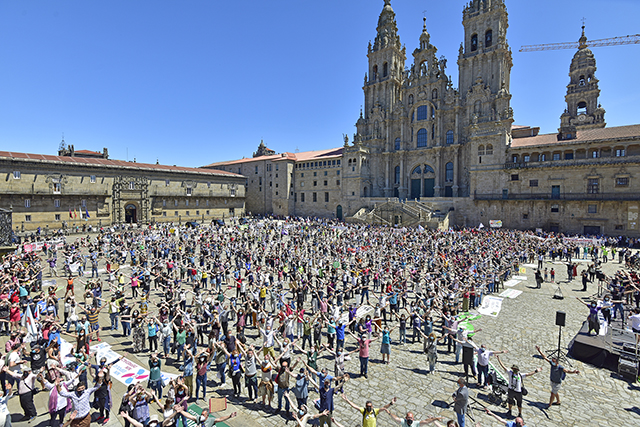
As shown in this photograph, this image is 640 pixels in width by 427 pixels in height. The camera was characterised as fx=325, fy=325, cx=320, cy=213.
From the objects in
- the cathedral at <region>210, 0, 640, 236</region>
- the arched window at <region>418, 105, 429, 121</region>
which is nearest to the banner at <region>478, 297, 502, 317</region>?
the cathedral at <region>210, 0, 640, 236</region>

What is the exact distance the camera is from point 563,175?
42.2 metres

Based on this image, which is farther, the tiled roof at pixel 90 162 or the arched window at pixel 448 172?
the arched window at pixel 448 172

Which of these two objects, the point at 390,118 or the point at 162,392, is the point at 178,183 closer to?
the point at 390,118

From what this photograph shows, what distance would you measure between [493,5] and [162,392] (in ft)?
210

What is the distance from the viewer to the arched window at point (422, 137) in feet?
189

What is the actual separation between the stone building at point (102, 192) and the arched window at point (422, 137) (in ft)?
124

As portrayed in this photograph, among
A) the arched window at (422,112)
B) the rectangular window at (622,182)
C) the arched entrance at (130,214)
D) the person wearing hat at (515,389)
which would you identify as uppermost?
the arched window at (422,112)

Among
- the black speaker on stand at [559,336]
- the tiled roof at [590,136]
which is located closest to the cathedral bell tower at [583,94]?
the tiled roof at [590,136]

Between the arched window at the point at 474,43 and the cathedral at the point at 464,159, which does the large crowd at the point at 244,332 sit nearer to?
the cathedral at the point at 464,159

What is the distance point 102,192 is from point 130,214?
544cm

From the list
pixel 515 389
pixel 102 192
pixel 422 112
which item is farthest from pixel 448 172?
pixel 102 192

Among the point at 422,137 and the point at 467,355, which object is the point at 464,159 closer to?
the point at 422,137

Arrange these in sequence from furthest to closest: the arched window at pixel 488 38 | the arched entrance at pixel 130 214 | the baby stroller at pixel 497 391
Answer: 1. the arched window at pixel 488 38
2. the arched entrance at pixel 130 214
3. the baby stroller at pixel 497 391

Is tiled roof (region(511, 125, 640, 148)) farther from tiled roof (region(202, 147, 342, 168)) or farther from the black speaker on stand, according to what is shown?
the black speaker on stand
